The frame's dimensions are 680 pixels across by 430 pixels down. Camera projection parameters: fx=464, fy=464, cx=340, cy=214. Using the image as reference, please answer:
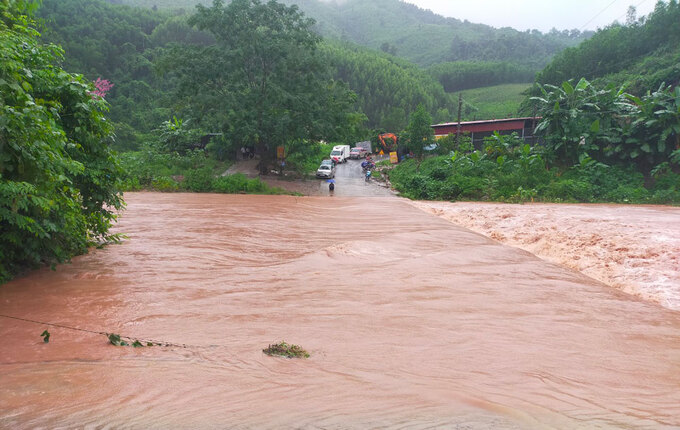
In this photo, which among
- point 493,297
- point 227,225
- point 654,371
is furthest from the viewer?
point 227,225

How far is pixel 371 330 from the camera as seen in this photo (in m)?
5.57

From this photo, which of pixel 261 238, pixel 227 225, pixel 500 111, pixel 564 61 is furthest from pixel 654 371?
pixel 500 111

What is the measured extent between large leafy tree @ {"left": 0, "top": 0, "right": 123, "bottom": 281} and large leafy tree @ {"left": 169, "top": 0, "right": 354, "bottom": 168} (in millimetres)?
18439

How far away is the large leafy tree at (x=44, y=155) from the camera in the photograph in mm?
5543

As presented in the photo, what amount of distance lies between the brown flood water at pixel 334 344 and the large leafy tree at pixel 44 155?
0.59m

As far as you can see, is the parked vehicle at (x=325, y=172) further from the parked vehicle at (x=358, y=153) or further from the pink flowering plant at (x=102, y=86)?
the parked vehicle at (x=358, y=153)

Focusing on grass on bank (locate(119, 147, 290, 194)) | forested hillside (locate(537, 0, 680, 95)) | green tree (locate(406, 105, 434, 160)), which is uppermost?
forested hillside (locate(537, 0, 680, 95))

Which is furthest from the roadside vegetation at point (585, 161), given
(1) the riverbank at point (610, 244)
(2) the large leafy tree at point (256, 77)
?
(2) the large leafy tree at point (256, 77)

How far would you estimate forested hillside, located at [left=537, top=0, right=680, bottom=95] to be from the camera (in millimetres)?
45188

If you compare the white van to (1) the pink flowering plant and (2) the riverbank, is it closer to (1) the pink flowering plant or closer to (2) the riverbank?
(1) the pink flowering plant

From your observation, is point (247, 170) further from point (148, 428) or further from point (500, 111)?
point (500, 111)

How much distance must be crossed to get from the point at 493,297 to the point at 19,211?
6.98 metres

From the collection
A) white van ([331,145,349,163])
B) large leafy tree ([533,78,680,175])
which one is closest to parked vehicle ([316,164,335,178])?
white van ([331,145,349,163])

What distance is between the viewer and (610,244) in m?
10.8
